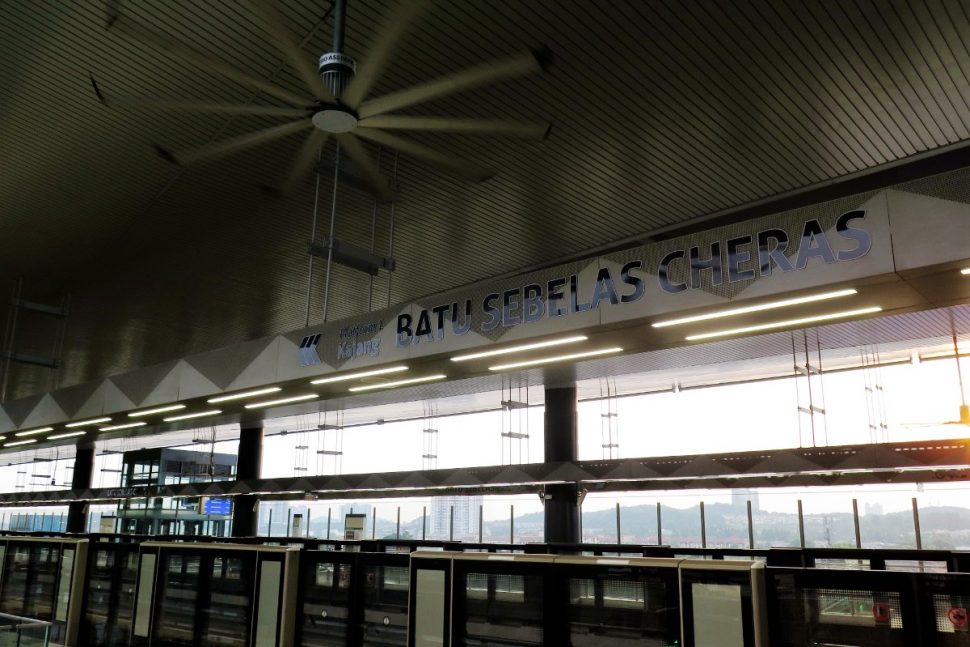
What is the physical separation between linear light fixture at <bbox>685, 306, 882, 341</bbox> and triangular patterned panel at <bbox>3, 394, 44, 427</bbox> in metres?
10.0

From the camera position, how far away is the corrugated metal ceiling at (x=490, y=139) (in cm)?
593

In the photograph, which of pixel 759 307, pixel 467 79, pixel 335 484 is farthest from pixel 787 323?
pixel 335 484

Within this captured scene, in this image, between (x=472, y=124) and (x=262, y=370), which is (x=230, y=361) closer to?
(x=262, y=370)

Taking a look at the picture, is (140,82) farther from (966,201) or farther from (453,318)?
(966,201)

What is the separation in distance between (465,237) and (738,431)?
9.72 metres

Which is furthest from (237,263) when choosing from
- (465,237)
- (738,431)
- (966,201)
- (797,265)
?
(738,431)

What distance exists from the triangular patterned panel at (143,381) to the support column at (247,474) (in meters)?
11.6

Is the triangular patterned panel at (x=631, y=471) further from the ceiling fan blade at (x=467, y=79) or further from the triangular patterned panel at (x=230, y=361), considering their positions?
the ceiling fan blade at (x=467, y=79)

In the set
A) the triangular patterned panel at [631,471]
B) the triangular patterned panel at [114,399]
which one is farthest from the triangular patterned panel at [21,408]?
the triangular patterned panel at [631,471]

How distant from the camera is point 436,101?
696 cm

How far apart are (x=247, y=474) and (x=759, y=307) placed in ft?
64.1

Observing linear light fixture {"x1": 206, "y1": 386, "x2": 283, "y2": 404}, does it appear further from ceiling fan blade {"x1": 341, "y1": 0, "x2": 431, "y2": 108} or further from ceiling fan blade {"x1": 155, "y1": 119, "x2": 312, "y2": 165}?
ceiling fan blade {"x1": 341, "y1": 0, "x2": 431, "y2": 108}

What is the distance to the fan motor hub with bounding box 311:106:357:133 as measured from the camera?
17.1 ft

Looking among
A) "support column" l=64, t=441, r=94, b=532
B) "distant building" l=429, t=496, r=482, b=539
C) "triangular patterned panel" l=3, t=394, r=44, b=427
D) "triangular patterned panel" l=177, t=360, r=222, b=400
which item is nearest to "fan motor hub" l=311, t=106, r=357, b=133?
"triangular patterned panel" l=177, t=360, r=222, b=400
